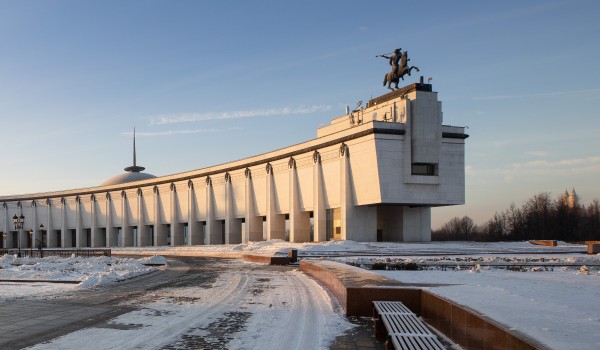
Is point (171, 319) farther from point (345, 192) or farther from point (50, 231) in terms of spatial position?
point (50, 231)

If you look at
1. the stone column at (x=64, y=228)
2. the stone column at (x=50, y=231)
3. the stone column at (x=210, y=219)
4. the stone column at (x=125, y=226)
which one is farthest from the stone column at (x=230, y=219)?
the stone column at (x=50, y=231)

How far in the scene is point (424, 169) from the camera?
57.4 metres

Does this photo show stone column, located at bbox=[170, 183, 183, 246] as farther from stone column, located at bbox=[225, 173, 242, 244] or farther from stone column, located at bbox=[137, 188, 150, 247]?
stone column, located at bbox=[225, 173, 242, 244]

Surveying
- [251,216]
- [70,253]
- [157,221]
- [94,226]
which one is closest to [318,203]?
[251,216]

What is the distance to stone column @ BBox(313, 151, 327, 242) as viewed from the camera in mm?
62250

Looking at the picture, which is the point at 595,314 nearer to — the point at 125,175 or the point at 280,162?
the point at 280,162

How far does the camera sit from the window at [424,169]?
57188 mm

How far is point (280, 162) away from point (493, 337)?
63651mm

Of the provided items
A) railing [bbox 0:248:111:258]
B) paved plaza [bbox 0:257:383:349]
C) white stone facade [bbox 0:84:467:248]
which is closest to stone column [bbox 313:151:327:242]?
white stone facade [bbox 0:84:467:248]

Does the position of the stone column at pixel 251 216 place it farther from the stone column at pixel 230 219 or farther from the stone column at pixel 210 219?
the stone column at pixel 210 219

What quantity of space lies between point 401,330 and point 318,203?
55.0 meters

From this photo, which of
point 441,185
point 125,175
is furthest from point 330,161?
point 125,175

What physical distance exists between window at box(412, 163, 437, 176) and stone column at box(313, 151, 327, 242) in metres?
11.0

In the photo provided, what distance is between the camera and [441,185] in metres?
57.7
